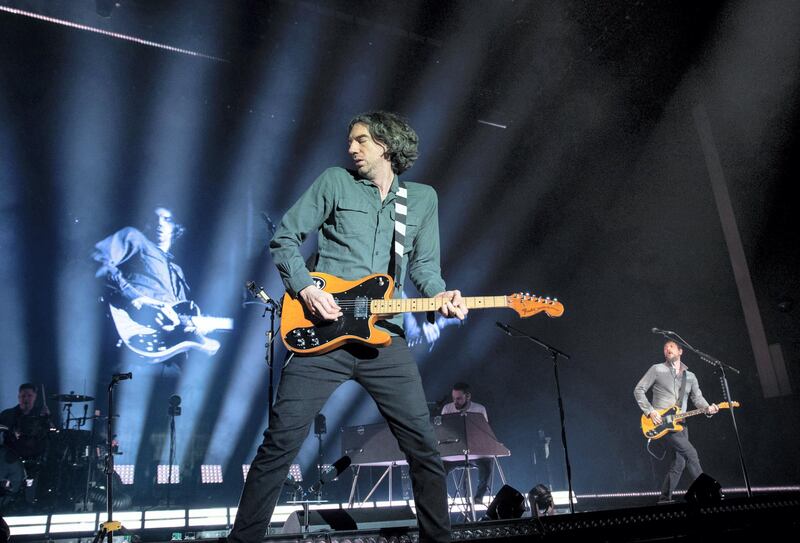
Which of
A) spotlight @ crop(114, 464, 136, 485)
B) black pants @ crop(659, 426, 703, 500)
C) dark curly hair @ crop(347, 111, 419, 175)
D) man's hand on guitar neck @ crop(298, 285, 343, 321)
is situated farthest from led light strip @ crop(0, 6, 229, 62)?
black pants @ crop(659, 426, 703, 500)

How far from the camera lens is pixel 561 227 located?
36.1 feet

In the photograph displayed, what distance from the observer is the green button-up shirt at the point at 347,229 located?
9.10 ft

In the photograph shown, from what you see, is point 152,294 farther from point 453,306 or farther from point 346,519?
point 453,306

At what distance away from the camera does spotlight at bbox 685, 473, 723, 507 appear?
3.95 m

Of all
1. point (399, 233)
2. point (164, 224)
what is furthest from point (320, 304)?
point (164, 224)

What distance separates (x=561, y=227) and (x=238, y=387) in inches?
272

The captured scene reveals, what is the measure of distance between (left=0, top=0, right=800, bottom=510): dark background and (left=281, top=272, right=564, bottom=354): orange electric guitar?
687cm

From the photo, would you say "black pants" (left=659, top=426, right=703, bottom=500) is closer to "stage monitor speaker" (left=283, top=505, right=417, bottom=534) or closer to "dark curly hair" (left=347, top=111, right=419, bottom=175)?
"stage monitor speaker" (left=283, top=505, right=417, bottom=534)

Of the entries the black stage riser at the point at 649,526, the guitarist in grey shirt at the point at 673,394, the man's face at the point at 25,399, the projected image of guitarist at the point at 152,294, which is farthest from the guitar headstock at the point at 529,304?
the projected image of guitarist at the point at 152,294

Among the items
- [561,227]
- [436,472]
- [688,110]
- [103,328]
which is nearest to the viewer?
[436,472]

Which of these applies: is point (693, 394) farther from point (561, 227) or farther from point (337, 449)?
point (337, 449)

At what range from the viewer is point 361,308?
2.64 m

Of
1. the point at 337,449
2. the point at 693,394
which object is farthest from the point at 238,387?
the point at 693,394

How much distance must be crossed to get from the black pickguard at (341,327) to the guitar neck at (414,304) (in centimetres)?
5
